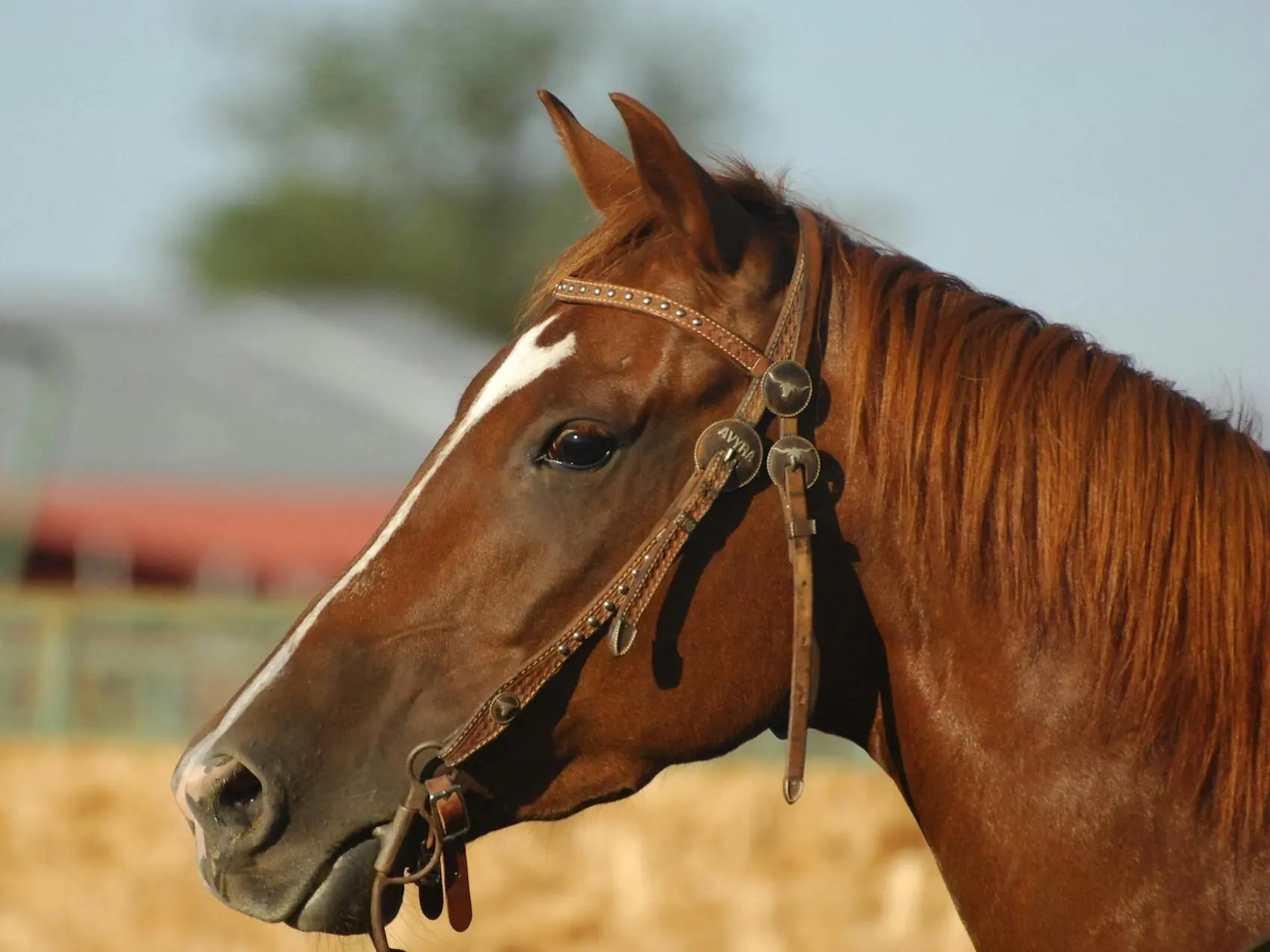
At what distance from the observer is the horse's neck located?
235 cm

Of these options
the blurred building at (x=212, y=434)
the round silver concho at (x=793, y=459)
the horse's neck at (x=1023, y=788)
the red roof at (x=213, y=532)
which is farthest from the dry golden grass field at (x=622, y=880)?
the red roof at (x=213, y=532)

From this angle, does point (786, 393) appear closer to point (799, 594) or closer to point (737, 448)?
point (737, 448)

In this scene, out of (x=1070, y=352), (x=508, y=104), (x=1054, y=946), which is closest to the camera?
(x=1054, y=946)

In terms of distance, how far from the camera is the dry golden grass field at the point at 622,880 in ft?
21.6

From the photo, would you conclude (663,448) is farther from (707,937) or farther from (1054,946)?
(707,937)

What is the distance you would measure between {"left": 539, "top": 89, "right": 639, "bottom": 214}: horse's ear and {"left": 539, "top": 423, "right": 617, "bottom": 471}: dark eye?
65cm

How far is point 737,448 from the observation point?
250 centimetres

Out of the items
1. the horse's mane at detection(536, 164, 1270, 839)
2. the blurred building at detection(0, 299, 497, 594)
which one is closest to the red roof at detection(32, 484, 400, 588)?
the blurred building at detection(0, 299, 497, 594)

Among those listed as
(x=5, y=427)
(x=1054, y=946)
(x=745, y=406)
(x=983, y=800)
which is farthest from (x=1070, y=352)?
(x=5, y=427)

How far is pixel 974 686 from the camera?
2.50 m

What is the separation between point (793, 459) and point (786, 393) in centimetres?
12

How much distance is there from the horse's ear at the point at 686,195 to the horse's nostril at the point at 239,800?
1144 millimetres

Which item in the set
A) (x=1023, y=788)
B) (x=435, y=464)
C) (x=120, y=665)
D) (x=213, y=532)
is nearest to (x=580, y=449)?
(x=435, y=464)

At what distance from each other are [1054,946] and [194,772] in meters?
1.40
